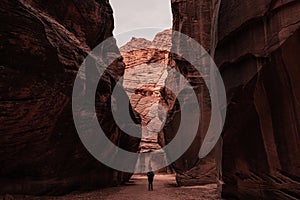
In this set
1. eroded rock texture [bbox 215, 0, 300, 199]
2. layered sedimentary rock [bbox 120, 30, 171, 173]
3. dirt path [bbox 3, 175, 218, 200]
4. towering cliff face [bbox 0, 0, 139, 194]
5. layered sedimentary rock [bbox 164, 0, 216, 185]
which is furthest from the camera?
layered sedimentary rock [bbox 120, 30, 171, 173]

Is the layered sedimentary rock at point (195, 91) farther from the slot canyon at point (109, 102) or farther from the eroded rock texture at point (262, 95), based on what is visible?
the eroded rock texture at point (262, 95)

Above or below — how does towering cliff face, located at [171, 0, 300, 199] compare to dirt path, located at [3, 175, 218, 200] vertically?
above

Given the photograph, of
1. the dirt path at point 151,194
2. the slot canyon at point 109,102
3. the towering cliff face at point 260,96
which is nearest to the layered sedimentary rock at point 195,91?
the slot canyon at point 109,102

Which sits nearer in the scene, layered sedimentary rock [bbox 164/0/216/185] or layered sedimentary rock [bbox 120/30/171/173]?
layered sedimentary rock [bbox 164/0/216/185]

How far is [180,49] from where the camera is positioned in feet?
68.7

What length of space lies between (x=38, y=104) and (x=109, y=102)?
6.17 m

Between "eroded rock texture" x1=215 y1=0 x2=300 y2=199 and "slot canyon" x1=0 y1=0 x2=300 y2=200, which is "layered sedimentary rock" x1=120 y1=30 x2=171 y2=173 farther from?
"eroded rock texture" x1=215 y1=0 x2=300 y2=199

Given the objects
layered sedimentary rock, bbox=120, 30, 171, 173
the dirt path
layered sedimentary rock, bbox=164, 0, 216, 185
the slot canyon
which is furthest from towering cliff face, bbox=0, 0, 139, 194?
layered sedimentary rock, bbox=120, 30, 171, 173

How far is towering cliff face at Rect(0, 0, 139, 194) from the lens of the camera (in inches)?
355

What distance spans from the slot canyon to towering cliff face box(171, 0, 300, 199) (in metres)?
0.03

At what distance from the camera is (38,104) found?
9961 millimetres

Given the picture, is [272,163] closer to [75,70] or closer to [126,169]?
[75,70]

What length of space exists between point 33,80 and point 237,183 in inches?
318

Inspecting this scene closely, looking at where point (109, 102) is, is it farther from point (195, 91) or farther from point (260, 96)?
point (260, 96)
